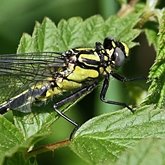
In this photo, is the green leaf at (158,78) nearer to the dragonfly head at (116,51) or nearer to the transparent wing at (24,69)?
the dragonfly head at (116,51)

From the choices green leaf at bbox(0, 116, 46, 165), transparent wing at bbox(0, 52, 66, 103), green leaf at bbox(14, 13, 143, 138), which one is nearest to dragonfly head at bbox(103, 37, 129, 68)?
green leaf at bbox(14, 13, 143, 138)

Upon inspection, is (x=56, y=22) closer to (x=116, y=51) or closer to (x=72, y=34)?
(x=72, y=34)

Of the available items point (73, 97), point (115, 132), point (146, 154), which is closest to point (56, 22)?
point (73, 97)

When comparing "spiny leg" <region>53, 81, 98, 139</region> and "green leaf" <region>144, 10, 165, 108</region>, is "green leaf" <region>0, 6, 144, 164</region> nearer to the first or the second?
"spiny leg" <region>53, 81, 98, 139</region>

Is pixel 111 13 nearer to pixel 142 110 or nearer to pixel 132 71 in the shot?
pixel 132 71

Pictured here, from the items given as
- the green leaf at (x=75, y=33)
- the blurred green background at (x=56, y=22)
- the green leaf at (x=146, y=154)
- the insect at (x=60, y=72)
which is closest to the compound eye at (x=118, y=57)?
the insect at (x=60, y=72)

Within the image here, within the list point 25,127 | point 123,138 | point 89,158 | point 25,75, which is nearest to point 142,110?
point 123,138

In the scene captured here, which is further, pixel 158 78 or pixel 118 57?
pixel 118 57
